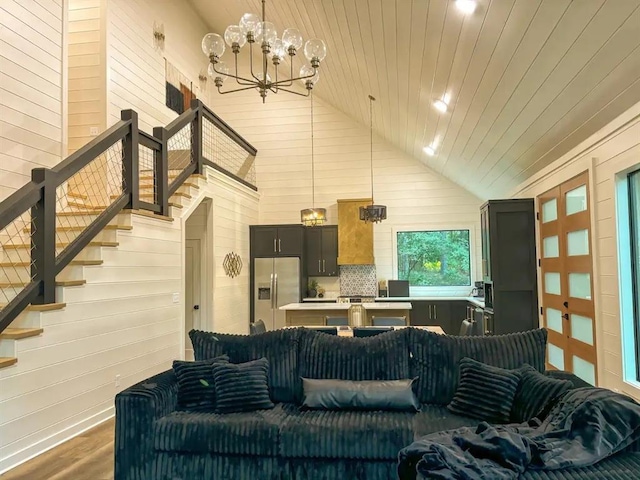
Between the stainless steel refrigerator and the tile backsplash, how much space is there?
99 cm

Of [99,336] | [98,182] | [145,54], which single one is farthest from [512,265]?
[145,54]

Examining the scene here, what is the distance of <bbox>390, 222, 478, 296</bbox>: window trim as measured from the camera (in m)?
8.41

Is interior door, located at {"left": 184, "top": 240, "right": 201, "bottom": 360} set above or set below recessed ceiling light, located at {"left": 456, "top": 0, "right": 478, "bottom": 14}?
below

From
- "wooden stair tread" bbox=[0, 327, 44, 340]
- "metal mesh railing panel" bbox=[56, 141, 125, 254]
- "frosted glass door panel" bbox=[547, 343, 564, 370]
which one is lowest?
"frosted glass door panel" bbox=[547, 343, 564, 370]

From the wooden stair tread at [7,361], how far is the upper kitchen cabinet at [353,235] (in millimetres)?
5815

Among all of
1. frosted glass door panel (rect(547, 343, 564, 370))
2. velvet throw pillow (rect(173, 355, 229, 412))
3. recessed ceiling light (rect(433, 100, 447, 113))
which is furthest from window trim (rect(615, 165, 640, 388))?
velvet throw pillow (rect(173, 355, 229, 412))

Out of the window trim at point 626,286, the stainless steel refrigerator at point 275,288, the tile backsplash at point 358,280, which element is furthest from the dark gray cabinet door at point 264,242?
the window trim at point 626,286

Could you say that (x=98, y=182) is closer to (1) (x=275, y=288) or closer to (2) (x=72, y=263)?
(2) (x=72, y=263)

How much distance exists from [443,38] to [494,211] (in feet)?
9.36

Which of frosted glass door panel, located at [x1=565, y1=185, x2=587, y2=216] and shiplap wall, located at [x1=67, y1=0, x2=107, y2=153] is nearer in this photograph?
frosted glass door panel, located at [x1=565, y1=185, x2=587, y2=216]

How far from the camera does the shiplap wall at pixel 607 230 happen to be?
3188mm

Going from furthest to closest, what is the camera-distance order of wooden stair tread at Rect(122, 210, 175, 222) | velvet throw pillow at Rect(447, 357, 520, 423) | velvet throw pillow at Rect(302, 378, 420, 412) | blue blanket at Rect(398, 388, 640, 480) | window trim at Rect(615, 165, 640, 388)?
wooden stair tread at Rect(122, 210, 175, 222), window trim at Rect(615, 165, 640, 388), velvet throw pillow at Rect(302, 378, 420, 412), velvet throw pillow at Rect(447, 357, 520, 423), blue blanket at Rect(398, 388, 640, 480)

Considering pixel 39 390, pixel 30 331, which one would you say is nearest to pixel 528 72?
pixel 30 331

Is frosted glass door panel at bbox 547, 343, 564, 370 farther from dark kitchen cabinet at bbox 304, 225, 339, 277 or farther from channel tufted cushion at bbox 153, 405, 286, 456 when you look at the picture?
dark kitchen cabinet at bbox 304, 225, 339, 277
